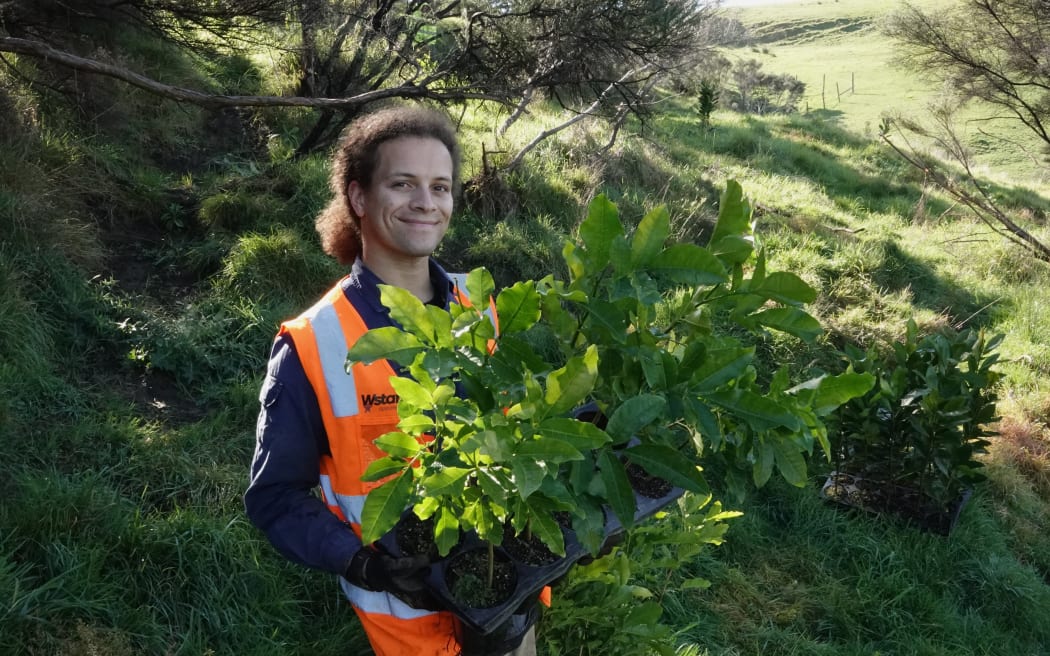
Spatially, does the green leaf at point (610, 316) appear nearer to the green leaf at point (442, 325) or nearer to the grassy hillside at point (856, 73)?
the green leaf at point (442, 325)

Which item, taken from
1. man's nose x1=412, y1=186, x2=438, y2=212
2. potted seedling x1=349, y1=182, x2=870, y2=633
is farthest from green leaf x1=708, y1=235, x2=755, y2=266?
man's nose x1=412, y1=186, x2=438, y2=212

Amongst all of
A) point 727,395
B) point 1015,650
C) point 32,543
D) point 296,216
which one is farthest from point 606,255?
point 296,216

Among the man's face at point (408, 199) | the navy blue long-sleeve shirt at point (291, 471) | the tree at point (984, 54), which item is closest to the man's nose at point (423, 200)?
the man's face at point (408, 199)

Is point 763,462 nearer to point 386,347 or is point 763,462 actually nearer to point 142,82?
point 386,347

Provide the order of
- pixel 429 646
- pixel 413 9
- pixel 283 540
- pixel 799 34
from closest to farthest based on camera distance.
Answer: pixel 283 540 → pixel 429 646 → pixel 413 9 → pixel 799 34

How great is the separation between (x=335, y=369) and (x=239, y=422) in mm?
2419

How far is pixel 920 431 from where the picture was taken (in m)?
4.25

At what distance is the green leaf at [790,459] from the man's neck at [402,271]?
44.4 inches

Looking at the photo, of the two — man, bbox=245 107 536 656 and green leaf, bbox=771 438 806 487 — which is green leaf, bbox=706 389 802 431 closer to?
green leaf, bbox=771 438 806 487

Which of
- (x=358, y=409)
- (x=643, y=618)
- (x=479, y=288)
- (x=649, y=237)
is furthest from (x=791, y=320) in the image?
(x=643, y=618)

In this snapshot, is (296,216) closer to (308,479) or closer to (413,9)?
(413,9)

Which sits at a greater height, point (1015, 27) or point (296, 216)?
point (1015, 27)

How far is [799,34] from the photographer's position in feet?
157

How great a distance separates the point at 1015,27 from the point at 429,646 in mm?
10856
